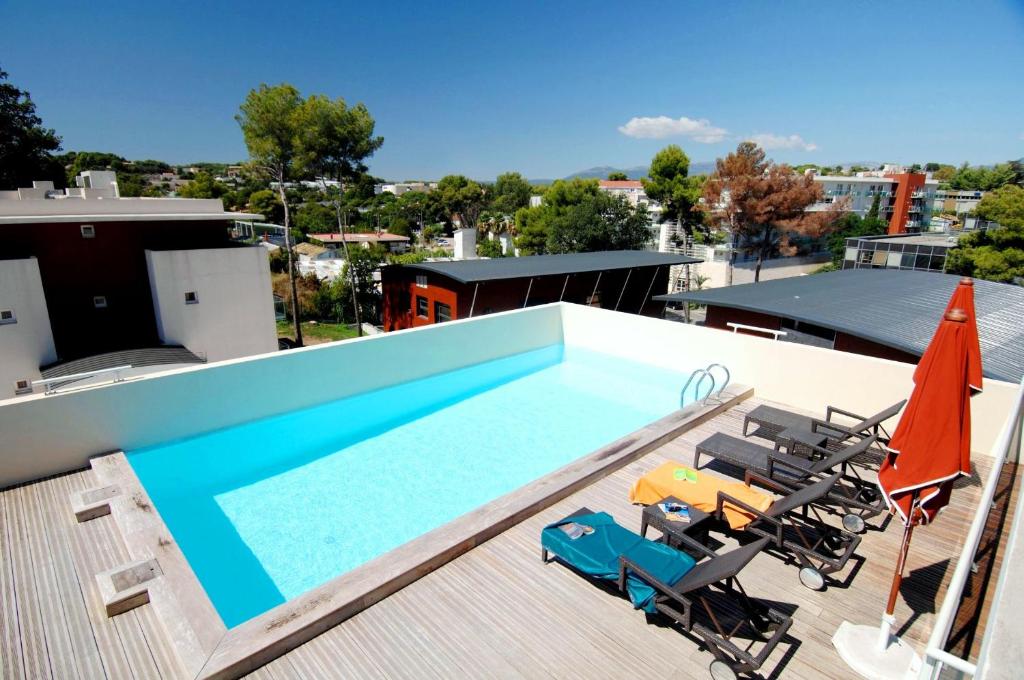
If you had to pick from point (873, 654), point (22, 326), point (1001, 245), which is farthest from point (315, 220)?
point (873, 654)

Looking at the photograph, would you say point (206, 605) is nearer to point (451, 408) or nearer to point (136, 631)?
point (136, 631)

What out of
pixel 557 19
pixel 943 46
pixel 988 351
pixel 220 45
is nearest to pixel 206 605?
pixel 988 351

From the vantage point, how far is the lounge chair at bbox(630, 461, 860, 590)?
4.43 meters

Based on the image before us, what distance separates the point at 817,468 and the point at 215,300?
1575 cm

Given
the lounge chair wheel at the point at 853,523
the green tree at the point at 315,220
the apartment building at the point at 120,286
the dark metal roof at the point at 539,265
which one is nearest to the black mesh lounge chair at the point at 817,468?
the lounge chair wheel at the point at 853,523

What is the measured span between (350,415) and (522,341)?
5065 mm

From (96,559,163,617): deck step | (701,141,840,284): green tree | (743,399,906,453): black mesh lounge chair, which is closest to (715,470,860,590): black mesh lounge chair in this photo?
(743,399,906,453): black mesh lounge chair

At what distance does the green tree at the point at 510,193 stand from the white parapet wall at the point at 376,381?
51.3 m

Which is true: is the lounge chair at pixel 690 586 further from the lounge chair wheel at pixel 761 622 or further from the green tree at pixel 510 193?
the green tree at pixel 510 193

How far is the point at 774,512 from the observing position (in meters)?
4.53

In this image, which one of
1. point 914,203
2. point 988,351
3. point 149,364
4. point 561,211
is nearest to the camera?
point 988,351

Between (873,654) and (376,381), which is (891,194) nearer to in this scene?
(376,381)

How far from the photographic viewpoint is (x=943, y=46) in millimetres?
26625

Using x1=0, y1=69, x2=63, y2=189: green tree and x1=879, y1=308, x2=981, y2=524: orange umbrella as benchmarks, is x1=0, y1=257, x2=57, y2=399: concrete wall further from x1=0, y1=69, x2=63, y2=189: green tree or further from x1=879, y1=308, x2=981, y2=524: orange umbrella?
x1=0, y1=69, x2=63, y2=189: green tree
